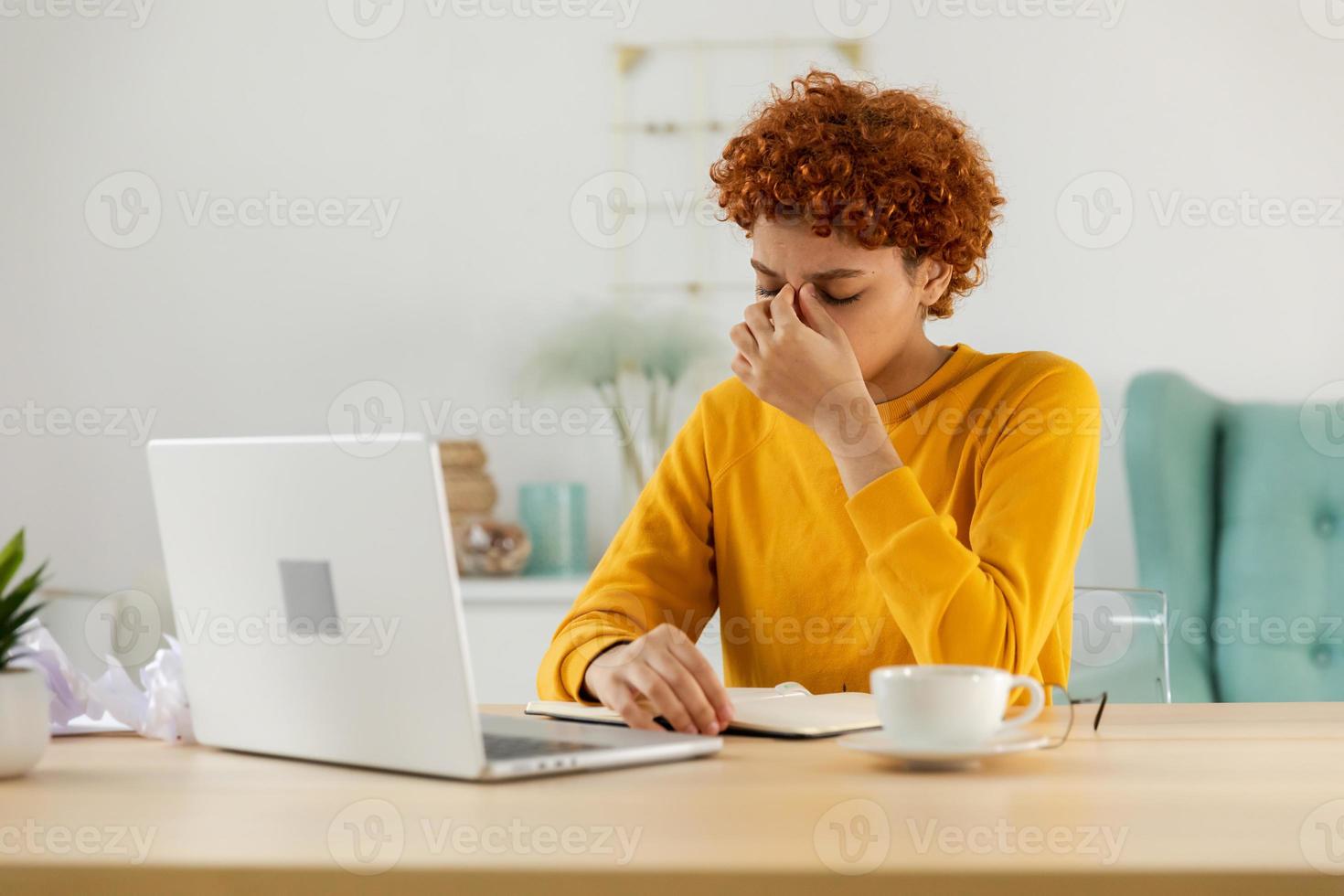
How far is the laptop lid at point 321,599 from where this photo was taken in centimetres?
77

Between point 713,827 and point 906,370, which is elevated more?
point 906,370

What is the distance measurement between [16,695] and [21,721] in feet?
0.06

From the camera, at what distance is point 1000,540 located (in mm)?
1278

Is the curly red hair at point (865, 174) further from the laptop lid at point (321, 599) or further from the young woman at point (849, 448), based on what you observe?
the laptop lid at point (321, 599)

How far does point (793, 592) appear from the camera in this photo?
1479mm

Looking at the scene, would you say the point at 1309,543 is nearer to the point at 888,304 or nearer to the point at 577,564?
the point at 888,304

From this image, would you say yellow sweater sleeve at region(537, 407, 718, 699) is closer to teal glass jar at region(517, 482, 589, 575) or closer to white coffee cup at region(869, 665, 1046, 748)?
white coffee cup at region(869, 665, 1046, 748)

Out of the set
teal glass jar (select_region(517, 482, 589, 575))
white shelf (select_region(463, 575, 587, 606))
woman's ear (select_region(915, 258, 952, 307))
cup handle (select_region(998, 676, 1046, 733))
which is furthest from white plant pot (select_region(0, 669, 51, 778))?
teal glass jar (select_region(517, 482, 589, 575))

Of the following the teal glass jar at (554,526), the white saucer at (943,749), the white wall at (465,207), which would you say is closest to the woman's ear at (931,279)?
the white saucer at (943,749)

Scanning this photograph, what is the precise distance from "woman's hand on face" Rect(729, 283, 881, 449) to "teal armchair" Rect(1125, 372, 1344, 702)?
1091mm

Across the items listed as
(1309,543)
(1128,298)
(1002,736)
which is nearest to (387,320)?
(1128,298)

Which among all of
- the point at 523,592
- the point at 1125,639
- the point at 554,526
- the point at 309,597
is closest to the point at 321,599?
the point at 309,597

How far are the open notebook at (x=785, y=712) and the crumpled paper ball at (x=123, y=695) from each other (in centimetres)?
29

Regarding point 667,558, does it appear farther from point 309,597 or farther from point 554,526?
point 554,526
